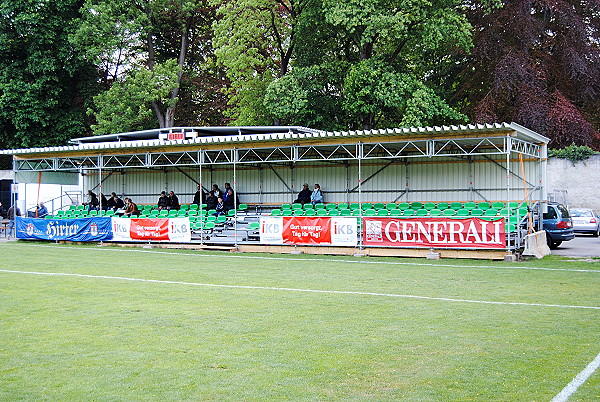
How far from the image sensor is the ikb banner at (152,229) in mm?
24031

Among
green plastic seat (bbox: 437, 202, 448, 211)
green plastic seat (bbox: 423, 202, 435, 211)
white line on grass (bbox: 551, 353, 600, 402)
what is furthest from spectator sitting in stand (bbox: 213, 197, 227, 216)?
white line on grass (bbox: 551, 353, 600, 402)

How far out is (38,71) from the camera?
39.5m

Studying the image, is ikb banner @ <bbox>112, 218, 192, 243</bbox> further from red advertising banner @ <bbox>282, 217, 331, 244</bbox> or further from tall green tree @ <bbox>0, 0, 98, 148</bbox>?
tall green tree @ <bbox>0, 0, 98, 148</bbox>

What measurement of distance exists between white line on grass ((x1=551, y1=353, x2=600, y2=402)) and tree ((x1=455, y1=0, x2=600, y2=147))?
2712 centimetres

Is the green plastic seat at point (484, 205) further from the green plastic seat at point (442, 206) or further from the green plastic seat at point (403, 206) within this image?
the green plastic seat at point (403, 206)

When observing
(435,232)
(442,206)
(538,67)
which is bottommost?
(435,232)

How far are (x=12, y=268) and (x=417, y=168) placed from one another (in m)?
14.8

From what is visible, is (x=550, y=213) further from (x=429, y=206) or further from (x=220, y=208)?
(x=220, y=208)

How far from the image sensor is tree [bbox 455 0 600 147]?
33.2 m

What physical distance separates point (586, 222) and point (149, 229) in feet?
66.2

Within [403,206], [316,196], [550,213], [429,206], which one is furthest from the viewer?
[316,196]

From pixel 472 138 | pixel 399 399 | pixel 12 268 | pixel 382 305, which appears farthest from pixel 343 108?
pixel 399 399

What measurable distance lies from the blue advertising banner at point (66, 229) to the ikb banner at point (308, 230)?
715 centimetres

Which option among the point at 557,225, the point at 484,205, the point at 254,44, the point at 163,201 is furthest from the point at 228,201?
the point at 254,44
